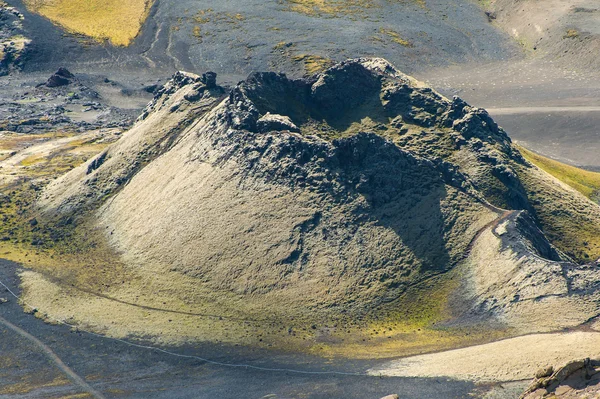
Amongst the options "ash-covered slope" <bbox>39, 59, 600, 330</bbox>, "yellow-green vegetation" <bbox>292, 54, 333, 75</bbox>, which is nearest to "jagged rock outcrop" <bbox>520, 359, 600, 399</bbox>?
"ash-covered slope" <bbox>39, 59, 600, 330</bbox>

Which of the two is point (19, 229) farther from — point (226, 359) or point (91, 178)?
point (226, 359)

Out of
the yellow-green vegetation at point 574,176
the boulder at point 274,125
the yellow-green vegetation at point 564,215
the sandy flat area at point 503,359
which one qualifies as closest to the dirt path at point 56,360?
the sandy flat area at point 503,359

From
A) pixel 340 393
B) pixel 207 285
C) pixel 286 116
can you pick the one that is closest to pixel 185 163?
pixel 286 116

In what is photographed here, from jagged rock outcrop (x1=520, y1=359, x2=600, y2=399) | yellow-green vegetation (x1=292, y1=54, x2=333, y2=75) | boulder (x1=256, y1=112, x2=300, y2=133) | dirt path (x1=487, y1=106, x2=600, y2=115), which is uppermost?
yellow-green vegetation (x1=292, y1=54, x2=333, y2=75)

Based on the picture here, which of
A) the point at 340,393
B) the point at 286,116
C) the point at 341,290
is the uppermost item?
the point at 286,116

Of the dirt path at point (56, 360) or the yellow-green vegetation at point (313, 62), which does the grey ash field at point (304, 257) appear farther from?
the yellow-green vegetation at point (313, 62)

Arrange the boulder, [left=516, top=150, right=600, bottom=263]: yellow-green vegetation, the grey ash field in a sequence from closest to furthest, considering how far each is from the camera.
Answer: the grey ash field, [left=516, top=150, right=600, bottom=263]: yellow-green vegetation, the boulder

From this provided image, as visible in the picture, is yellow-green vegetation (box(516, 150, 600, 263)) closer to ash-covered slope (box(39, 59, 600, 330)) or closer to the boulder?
ash-covered slope (box(39, 59, 600, 330))
